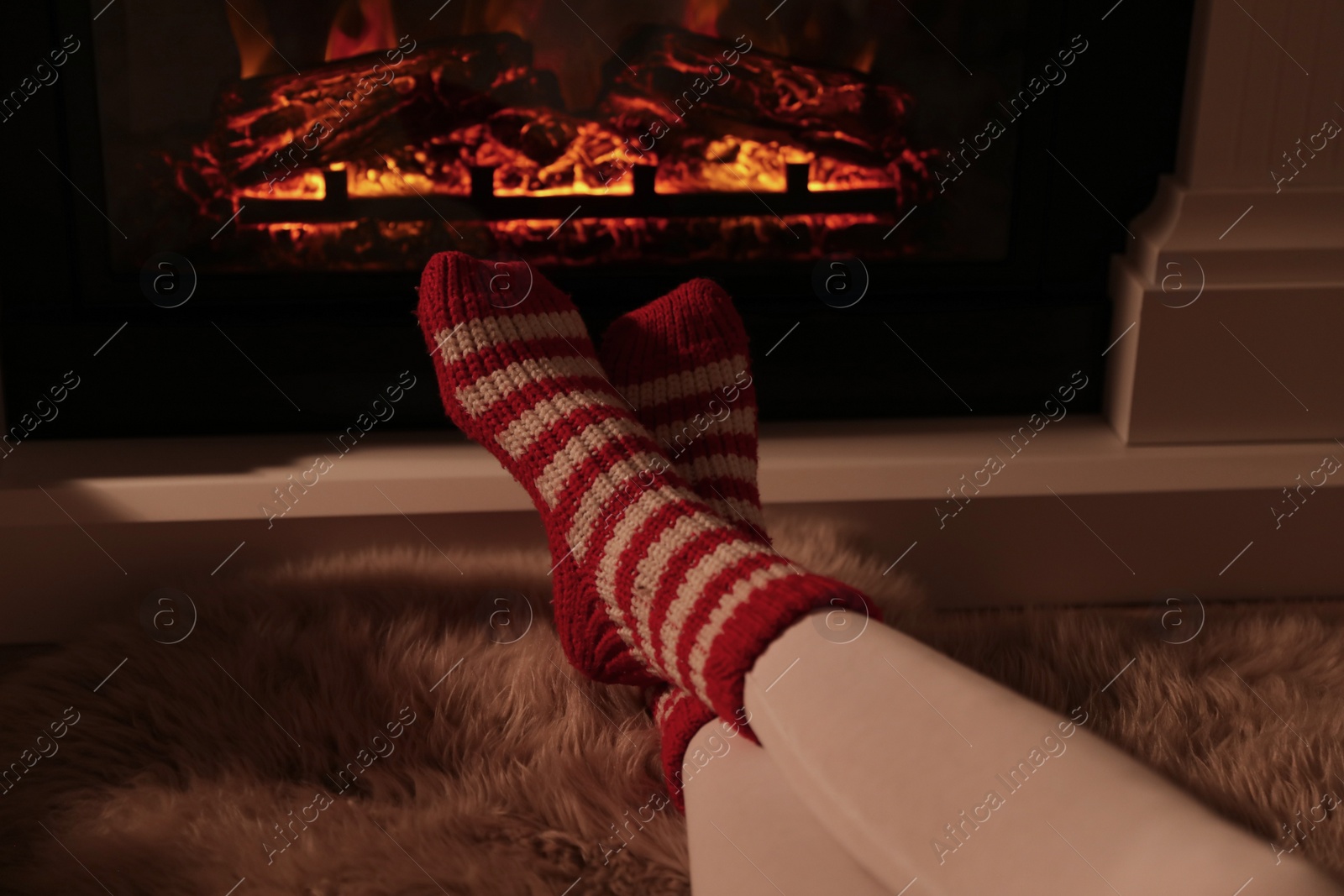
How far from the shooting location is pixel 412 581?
1.02 m

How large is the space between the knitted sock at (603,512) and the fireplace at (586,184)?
0.23 meters

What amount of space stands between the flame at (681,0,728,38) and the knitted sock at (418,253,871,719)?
1.10ft

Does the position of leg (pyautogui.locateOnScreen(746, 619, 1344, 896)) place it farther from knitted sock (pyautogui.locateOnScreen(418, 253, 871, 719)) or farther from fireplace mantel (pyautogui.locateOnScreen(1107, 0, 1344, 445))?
fireplace mantel (pyautogui.locateOnScreen(1107, 0, 1344, 445))

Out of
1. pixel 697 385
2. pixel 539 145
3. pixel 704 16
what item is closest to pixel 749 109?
pixel 704 16

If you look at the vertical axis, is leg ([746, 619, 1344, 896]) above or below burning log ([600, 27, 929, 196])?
below

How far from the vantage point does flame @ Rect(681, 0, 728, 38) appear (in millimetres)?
1091

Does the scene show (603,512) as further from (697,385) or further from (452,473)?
(452,473)

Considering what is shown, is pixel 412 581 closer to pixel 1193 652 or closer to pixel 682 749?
pixel 682 749

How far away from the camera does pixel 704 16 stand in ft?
3.59

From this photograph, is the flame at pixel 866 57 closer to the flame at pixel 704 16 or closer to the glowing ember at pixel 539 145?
the glowing ember at pixel 539 145

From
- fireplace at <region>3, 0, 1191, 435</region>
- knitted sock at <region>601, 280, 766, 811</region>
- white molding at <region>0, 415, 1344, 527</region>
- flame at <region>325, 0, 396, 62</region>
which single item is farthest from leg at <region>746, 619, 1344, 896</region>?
flame at <region>325, 0, 396, 62</region>

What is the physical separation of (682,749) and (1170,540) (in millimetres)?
643

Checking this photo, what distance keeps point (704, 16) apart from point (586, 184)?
0.21 m

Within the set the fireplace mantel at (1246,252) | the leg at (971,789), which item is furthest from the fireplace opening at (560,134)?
the leg at (971,789)
